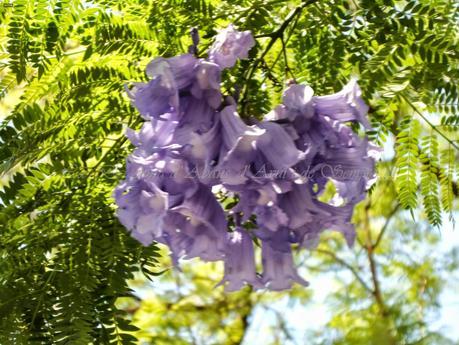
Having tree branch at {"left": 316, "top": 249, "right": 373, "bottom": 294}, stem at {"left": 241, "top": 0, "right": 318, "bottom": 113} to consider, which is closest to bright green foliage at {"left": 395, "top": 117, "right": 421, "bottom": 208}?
stem at {"left": 241, "top": 0, "right": 318, "bottom": 113}

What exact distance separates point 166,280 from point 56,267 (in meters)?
2.90

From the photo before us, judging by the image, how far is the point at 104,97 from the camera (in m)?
1.19

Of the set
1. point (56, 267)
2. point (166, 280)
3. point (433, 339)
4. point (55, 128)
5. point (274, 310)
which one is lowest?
point (274, 310)

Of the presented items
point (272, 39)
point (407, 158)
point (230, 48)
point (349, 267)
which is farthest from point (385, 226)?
point (230, 48)

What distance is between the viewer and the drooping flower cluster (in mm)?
780

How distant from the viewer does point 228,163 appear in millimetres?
768

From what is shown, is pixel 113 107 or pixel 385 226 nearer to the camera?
pixel 113 107

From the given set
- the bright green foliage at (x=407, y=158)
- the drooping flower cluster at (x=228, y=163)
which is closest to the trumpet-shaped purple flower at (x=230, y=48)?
the drooping flower cluster at (x=228, y=163)

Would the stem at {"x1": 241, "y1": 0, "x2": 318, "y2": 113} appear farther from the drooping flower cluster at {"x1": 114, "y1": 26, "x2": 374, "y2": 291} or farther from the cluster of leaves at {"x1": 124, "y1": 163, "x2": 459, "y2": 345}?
the cluster of leaves at {"x1": 124, "y1": 163, "x2": 459, "y2": 345}

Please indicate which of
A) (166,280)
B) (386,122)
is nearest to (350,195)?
(386,122)

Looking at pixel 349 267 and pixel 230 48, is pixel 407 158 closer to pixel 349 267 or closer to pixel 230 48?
pixel 230 48

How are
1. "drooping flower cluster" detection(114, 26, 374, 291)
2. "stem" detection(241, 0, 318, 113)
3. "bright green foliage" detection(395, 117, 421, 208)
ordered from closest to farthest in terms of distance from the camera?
"drooping flower cluster" detection(114, 26, 374, 291) → "stem" detection(241, 0, 318, 113) → "bright green foliage" detection(395, 117, 421, 208)

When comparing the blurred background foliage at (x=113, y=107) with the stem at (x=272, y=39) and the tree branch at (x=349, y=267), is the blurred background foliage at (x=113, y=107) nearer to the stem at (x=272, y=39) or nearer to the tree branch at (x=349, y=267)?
the stem at (x=272, y=39)

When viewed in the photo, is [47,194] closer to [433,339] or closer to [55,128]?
[55,128]
